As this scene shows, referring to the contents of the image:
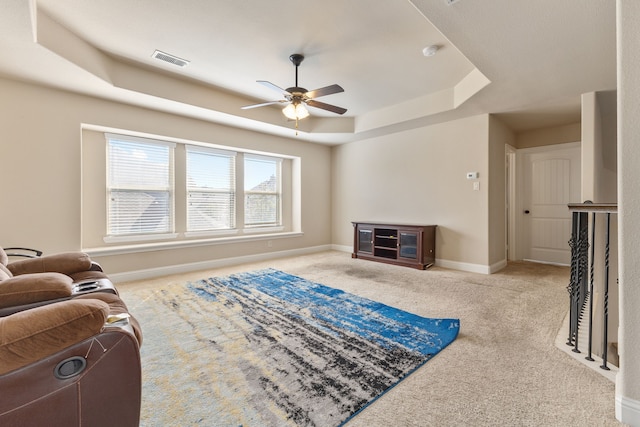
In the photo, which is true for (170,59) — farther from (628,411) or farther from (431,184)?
(628,411)

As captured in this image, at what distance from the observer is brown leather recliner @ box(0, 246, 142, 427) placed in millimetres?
893

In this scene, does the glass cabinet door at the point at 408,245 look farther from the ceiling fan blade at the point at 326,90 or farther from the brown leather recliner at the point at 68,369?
the brown leather recliner at the point at 68,369

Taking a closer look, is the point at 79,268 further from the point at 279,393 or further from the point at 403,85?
the point at 403,85

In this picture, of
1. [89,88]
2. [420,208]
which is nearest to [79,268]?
[89,88]

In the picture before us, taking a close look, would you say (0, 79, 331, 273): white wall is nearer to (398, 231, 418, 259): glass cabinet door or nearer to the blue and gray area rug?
the blue and gray area rug

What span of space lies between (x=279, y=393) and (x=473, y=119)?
184 inches

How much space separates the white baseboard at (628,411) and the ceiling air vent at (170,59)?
181 inches

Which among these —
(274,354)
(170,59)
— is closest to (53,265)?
(274,354)

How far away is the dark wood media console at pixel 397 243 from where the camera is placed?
472cm

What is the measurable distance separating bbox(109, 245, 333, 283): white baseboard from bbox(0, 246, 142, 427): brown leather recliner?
348 centimetres

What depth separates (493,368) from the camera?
6.12 ft

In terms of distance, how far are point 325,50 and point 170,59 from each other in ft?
6.03

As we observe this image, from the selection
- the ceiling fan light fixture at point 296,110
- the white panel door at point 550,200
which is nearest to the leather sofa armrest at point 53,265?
the ceiling fan light fixture at point 296,110

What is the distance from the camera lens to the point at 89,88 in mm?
3453
